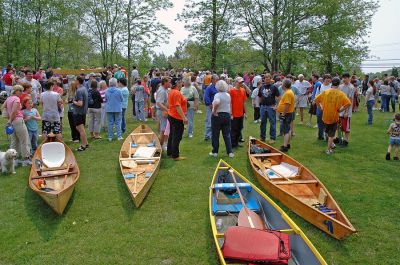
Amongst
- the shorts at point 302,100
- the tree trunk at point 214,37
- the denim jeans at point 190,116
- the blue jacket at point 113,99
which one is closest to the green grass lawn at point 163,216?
the blue jacket at point 113,99

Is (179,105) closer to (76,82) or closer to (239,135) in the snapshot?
(239,135)

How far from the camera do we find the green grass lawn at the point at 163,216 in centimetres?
477

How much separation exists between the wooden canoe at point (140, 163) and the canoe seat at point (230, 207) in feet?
4.52

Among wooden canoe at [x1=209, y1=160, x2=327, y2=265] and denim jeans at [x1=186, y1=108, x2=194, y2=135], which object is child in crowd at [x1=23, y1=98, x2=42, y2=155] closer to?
denim jeans at [x1=186, y1=108, x2=194, y2=135]

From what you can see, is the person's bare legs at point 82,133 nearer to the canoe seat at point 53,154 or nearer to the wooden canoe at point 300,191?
the canoe seat at point 53,154

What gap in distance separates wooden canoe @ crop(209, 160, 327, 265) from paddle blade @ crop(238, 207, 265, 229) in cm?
19

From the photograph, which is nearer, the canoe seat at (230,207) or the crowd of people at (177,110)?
the canoe seat at (230,207)

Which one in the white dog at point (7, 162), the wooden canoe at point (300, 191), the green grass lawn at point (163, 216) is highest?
the white dog at point (7, 162)

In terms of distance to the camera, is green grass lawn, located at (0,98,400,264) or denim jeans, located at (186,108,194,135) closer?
green grass lawn, located at (0,98,400,264)

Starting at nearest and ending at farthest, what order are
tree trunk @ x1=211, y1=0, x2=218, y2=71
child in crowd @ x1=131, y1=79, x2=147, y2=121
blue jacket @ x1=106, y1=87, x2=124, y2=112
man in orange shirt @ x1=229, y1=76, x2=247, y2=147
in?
man in orange shirt @ x1=229, y1=76, x2=247, y2=147, blue jacket @ x1=106, y1=87, x2=124, y2=112, child in crowd @ x1=131, y1=79, x2=147, y2=121, tree trunk @ x1=211, y1=0, x2=218, y2=71

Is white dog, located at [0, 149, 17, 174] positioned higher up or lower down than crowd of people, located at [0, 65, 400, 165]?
lower down

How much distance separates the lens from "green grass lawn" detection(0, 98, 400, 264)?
15.7 ft

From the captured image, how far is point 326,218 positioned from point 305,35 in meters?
21.4


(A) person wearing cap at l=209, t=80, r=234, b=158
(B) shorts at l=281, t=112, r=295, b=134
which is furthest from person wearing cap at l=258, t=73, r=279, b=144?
(A) person wearing cap at l=209, t=80, r=234, b=158
